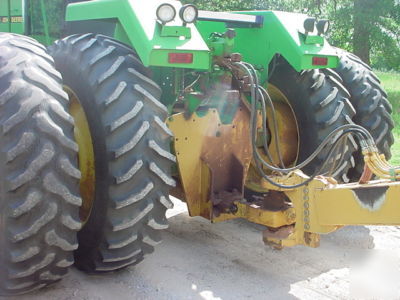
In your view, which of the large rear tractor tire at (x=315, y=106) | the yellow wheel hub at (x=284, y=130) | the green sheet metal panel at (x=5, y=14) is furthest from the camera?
the green sheet metal panel at (x=5, y=14)

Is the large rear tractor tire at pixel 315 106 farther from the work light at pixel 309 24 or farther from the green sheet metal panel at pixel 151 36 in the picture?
the green sheet metal panel at pixel 151 36

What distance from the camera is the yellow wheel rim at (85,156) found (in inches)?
131

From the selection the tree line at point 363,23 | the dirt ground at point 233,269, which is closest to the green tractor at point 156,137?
the dirt ground at point 233,269

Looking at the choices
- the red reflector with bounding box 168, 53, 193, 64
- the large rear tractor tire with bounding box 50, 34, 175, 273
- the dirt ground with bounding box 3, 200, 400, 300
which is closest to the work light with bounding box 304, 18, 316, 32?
the red reflector with bounding box 168, 53, 193, 64

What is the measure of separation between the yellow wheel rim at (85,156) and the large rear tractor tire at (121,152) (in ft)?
0.22

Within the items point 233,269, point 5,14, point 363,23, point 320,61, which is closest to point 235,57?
point 320,61

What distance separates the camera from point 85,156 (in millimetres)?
3355

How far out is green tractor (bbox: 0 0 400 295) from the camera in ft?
9.14

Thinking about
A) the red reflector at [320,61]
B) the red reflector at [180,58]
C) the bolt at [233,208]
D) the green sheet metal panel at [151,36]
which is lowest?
the bolt at [233,208]

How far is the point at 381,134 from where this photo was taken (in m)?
4.66

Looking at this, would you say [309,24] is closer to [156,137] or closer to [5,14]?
[156,137]

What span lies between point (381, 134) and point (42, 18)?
3390mm

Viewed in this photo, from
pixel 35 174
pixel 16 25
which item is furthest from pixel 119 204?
pixel 16 25

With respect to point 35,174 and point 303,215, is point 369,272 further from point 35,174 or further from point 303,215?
point 35,174
